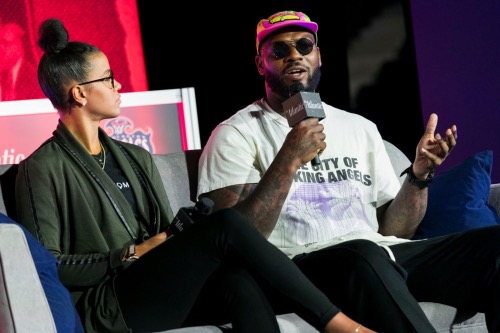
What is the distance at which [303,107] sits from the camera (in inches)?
103

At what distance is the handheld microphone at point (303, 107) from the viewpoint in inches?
103

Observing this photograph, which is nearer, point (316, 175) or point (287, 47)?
point (316, 175)

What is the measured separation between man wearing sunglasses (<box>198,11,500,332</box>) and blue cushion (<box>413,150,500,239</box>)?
0.11 meters

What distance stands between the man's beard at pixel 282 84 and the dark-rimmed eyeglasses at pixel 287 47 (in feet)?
0.24

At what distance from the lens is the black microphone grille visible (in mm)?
2834

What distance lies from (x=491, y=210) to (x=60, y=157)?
1498 mm

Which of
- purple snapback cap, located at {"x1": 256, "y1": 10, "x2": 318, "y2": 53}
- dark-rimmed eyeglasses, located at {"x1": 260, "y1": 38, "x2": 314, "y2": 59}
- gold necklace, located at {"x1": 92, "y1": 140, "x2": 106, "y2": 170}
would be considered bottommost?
gold necklace, located at {"x1": 92, "y1": 140, "x2": 106, "y2": 170}

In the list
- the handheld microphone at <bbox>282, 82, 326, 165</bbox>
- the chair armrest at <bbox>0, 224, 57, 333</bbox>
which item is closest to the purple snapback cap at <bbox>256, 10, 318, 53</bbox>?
the handheld microphone at <bbox>282, 82, 326, 165</bbox>

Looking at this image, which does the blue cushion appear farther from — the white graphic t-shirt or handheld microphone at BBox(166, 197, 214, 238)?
handheld microphone at BBox(166, 197, 214, 238)

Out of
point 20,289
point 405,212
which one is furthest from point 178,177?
point 20,289

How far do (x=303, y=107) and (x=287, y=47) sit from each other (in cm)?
39

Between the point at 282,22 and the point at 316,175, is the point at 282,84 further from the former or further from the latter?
the point at 316,175

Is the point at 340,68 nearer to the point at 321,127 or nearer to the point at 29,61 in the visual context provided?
the point at 29,61

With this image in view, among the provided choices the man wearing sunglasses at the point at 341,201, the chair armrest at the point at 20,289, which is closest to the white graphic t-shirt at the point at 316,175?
the man wearing sunglasses at the point at 341,201
